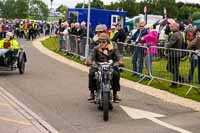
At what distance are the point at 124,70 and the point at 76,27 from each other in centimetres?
660

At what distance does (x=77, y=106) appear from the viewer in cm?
1051

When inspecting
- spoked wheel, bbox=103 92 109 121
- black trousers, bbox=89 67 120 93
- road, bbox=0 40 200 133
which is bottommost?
road, bbox=0 40 200 133

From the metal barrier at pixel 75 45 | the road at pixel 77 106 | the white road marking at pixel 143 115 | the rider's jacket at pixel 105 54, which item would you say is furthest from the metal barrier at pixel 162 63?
the metal barrier at pixel 75 45

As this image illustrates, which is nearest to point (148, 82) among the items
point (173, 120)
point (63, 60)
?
point (173, 120)

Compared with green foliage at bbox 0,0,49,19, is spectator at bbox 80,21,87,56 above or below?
below

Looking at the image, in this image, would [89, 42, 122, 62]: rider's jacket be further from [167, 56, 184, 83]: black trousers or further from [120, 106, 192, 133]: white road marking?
[167, 56, 184, 83]: black trousers

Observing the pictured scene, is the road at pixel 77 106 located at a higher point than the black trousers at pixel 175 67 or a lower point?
lower

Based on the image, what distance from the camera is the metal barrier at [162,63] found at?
12.5m

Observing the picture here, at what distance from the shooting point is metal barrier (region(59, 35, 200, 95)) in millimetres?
12531

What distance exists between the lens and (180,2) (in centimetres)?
11969

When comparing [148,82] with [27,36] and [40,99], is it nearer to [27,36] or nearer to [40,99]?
[40,99]

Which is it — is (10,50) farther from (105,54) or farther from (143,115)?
(143,115)

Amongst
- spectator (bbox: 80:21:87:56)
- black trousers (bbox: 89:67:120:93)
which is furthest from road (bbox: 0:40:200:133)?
spectator (bbox: 80:21:87:56)

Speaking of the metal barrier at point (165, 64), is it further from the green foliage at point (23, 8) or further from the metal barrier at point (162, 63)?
the green foliage at point (23, 8)
